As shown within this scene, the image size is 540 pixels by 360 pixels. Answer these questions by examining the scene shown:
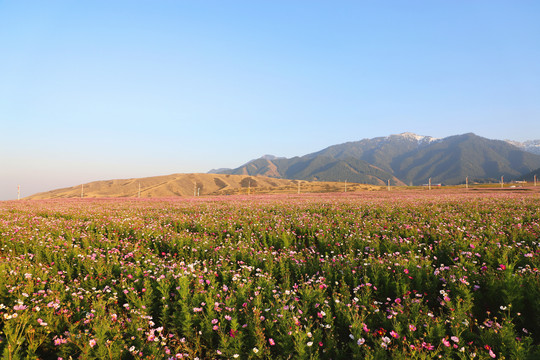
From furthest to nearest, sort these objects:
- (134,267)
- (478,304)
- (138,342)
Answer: (134,267) < (478,304) < (138,342)

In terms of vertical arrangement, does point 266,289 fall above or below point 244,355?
above

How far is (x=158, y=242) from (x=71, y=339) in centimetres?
644

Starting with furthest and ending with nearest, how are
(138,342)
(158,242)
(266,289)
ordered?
(158,242)
(266,289)
(138,342)

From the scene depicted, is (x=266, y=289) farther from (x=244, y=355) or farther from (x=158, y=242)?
(x=158, y=242)

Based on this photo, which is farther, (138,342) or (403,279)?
(403,279)

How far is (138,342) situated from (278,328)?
1904mm

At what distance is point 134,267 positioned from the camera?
6.24 metres

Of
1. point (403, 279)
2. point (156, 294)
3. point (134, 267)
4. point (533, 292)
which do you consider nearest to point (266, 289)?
point (156, 294)

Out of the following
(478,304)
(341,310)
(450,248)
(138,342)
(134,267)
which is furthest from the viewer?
(450,248)

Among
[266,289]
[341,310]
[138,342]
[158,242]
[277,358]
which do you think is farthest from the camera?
[158,242]

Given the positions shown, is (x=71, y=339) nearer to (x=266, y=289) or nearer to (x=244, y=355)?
(x=244, y=355)

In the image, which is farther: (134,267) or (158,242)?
(158,242)

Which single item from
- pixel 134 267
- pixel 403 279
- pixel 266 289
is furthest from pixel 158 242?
pixel 403 279

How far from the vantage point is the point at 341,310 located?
159 inches
